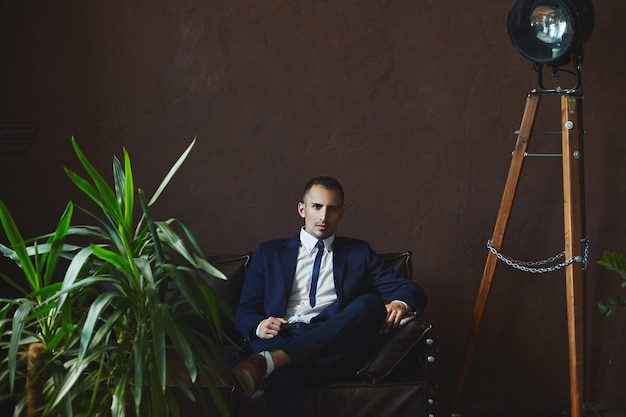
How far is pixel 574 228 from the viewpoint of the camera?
309 cm

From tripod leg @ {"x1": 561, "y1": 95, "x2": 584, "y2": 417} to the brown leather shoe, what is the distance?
1.19 metres

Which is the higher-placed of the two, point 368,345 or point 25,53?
point 25,53

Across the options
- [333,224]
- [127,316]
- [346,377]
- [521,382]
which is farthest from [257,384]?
[521,382]

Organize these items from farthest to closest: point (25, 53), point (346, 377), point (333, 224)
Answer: point (25, 53), point (333, 224), point (346, 377)

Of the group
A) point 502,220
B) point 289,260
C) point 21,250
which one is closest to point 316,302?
point 289,260

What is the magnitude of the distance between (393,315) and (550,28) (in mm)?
1229

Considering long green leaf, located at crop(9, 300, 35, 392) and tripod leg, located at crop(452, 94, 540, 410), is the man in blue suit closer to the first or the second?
tripod leg, located at crop(452, 94, 540, 410)

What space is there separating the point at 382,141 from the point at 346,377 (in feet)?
3.76

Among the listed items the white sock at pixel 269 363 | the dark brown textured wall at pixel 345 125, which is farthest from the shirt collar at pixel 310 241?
the white sock at pixel 269 363

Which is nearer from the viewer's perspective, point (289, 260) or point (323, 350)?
point (323, 350)

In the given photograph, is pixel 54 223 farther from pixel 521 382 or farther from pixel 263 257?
pixel 521 382

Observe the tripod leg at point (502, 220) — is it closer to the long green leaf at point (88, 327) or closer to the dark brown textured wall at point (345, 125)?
the dark brown textured wall at point (345, 125)

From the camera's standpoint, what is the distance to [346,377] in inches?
116

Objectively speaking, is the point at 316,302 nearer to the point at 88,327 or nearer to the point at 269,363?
the point at 269,363
